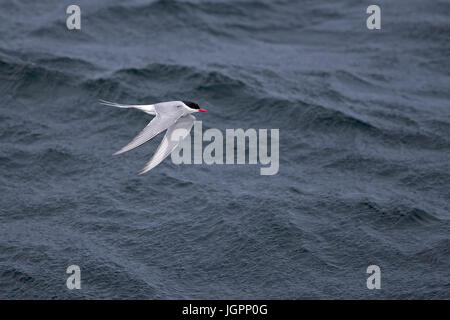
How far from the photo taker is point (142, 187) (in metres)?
18.7

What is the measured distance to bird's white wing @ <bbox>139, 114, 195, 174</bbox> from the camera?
15477mm

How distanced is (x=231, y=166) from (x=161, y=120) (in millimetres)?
4447

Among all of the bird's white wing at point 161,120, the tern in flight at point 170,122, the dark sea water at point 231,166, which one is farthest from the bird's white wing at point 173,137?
the dark sea water at point 231,166

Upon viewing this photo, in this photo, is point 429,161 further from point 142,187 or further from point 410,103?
point 142,187

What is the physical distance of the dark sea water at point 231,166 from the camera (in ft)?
53.9

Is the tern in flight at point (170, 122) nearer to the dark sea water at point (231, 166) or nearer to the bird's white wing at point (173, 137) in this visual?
the bird's white wing at point (173, 137)

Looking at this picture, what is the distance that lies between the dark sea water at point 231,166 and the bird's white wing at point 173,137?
2.28 m

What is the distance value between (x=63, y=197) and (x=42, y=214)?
2.21 feet

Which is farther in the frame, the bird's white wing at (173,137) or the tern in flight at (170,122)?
the bird's white wing at (173,137)

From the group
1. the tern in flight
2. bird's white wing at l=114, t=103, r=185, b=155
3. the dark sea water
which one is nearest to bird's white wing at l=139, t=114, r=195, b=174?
the tern in flight

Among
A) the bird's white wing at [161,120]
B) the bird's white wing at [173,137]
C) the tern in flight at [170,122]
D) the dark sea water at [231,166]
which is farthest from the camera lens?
the dark sea water at [231,166]

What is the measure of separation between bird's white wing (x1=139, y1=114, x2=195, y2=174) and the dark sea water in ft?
7.47

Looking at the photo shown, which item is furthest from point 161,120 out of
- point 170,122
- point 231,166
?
point 231,166

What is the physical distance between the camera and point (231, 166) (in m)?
19.6
